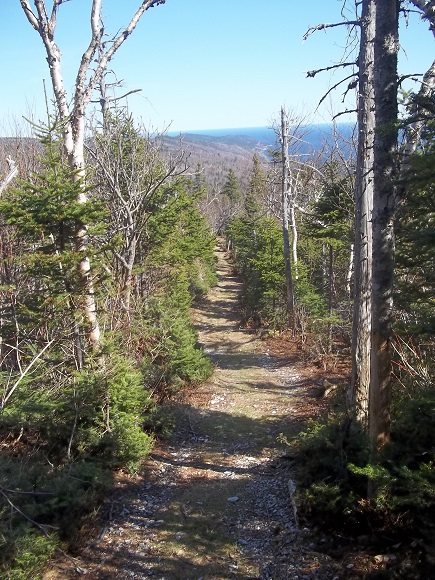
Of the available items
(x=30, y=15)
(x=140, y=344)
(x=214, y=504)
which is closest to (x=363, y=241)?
(x=214, y=504)

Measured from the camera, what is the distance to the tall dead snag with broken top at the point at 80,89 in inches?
313

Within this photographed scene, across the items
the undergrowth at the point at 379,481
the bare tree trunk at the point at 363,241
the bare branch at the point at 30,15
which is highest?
the bare branch at the point at 30,15

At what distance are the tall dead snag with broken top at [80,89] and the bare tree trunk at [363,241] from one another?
4658mm

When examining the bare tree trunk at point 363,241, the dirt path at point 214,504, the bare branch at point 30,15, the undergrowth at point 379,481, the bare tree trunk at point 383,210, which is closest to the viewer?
the undergrowth at point 379,481

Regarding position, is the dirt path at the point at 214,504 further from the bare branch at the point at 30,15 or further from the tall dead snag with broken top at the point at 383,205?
the bare branch at the point at 30,15

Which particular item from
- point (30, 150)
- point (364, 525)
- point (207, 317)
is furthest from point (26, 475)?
point (207, 317)

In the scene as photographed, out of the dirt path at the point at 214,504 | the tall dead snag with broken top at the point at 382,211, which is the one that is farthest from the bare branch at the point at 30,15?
the dirt path at the point at 214,504

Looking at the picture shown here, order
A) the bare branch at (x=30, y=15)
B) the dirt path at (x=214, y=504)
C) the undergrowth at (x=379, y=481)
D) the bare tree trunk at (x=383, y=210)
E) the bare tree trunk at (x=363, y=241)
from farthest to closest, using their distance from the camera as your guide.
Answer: the bare branch at (x=30, y=15) < the bare tree trunk at (x=363, y=241) < the dirt path at (x=214, y=504) < the bare tree trunk at (x=383, y=210) < the undergrowth at (x=379, y=481)

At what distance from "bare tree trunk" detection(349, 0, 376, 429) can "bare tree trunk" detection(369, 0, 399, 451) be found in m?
2.01

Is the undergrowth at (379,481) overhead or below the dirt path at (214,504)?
overhead

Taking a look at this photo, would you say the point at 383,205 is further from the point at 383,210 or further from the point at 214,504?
the point at 214,504

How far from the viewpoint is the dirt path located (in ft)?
17.6

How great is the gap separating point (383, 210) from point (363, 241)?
263 cm

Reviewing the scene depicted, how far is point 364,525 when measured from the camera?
5.25 metres
